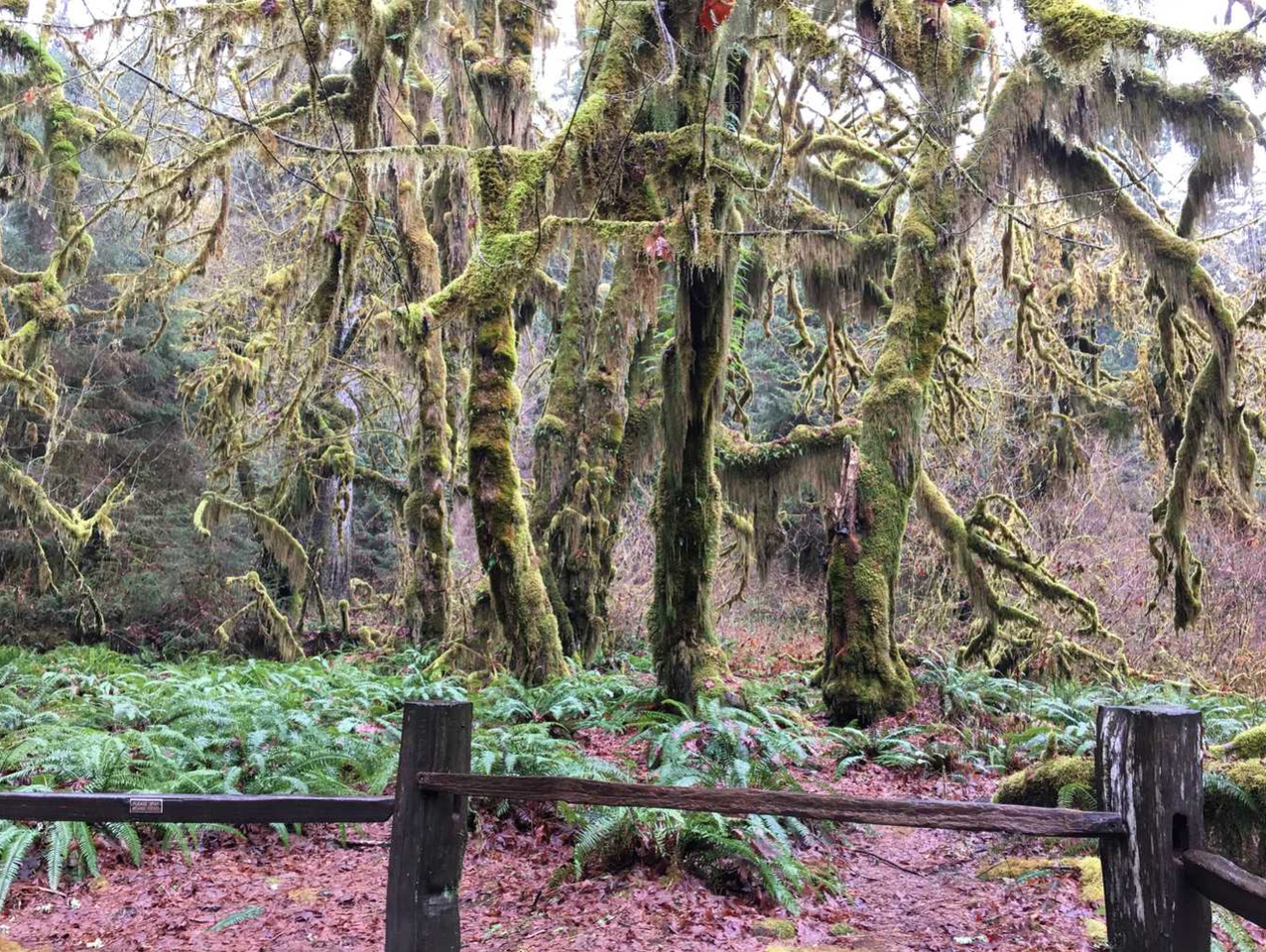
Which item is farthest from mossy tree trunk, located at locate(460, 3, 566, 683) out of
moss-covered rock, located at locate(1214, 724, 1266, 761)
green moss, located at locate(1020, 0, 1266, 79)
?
moss-covered rock, located at locate(1214, 724, 1266, 761)

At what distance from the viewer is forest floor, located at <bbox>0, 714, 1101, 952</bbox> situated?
462cm

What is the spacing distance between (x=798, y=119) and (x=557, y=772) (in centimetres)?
846

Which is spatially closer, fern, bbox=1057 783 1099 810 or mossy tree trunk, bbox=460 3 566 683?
fern, bbox=1057 783 1099 810

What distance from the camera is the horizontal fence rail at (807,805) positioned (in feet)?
9.39

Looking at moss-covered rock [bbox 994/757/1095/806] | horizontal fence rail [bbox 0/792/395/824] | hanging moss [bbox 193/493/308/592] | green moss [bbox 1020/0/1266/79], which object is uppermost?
green moss [bbox 1020/0/1266/79]

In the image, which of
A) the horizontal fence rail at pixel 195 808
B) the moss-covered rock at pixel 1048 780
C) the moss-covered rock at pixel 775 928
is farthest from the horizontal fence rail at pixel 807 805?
the moss-covered rock at pixel 1048 780

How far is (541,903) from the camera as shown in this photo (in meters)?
5.05

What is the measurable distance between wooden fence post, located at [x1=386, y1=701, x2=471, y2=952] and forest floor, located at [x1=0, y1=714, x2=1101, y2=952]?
4.38 feet

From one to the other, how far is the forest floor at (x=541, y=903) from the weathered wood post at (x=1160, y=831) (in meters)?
1.83

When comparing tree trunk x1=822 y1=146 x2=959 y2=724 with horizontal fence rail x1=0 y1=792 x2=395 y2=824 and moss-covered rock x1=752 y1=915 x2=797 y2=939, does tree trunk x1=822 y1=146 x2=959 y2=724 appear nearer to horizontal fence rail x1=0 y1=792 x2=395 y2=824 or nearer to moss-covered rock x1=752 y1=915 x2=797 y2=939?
moss-covered rock x1=752 y1=915 x2=797 y2=939

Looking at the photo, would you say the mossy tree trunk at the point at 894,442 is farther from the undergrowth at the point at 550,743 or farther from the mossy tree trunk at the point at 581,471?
the mossy tree trunk at the point at 581,471

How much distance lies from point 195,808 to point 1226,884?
3442mm

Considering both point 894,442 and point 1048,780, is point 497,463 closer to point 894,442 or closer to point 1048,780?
point 894,442

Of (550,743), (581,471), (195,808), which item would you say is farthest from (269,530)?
(195,808)
